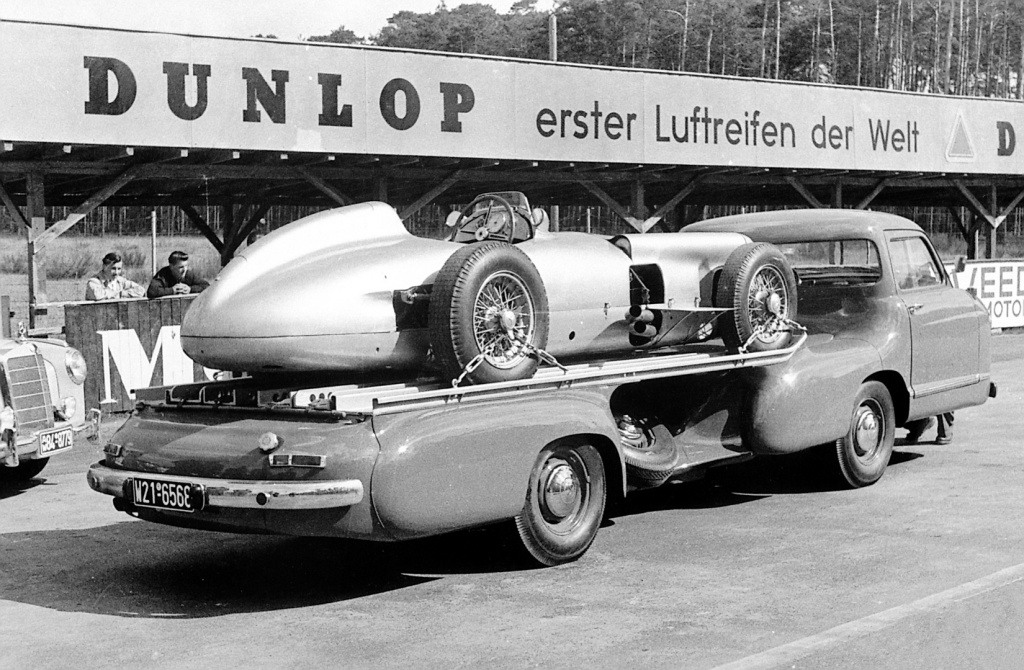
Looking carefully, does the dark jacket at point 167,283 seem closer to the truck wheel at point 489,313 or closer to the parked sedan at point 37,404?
the parked sedan at point 37,404

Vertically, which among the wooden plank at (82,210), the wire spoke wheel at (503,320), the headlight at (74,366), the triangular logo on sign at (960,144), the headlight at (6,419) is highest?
the triangular logo on sign at (960,144)

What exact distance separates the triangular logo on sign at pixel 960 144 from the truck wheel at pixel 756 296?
1979cm

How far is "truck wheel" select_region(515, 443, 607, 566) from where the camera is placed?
6934mm

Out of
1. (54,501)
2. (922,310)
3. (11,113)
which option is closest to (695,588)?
(922,310)

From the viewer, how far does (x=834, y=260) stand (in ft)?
33.2

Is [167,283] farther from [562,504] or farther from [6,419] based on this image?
[562,504]

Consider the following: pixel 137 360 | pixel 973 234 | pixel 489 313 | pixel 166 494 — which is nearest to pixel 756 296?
pixel 489 313

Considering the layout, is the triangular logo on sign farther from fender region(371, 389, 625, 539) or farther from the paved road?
fender region(371, 389, 625, 539)

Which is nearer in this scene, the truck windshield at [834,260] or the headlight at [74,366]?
the truck windshield at [834,260]

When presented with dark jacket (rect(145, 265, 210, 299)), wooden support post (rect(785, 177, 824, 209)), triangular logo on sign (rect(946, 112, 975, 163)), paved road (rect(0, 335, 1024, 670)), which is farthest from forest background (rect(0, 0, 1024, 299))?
paved road (rect(0, 335, 1024, 670))

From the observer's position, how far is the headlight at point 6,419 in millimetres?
9297

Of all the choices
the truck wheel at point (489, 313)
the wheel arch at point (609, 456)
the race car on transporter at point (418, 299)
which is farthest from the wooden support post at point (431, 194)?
the truck wheel at point (489, 313)

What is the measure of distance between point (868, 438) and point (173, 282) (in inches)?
322

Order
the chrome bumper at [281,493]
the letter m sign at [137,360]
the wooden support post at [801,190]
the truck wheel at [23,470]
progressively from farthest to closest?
the wooden support post at [801,190] → the letter m sign at [137,360] → the truck wheel at [23,470] → the chrome bumper at [281,493]
